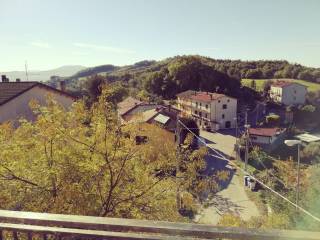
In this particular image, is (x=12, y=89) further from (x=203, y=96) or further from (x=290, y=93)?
(x=290, y=93)

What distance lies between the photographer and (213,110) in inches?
1736

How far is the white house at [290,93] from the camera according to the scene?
192ft

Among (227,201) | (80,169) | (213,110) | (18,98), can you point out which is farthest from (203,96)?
(80,169)

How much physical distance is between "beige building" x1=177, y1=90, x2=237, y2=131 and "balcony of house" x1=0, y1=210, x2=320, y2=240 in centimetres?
4204

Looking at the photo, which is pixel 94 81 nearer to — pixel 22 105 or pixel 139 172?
pixel 22 105

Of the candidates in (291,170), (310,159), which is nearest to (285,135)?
(310,159)

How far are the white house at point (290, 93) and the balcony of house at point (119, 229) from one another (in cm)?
6060

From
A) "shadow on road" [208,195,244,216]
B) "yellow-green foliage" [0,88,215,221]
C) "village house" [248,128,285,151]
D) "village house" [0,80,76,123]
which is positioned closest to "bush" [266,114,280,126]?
"village house" [248,128,285,151]

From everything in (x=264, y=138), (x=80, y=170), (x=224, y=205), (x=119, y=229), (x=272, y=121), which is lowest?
(x=224, y=205)

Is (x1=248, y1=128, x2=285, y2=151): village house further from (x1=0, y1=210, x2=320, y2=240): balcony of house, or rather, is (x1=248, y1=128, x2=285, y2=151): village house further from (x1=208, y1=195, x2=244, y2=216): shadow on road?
(x1=0, y1=210, x2=320, y2=240): balcony of house

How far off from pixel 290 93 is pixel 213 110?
2265 centimetres

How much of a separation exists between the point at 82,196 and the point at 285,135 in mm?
36751

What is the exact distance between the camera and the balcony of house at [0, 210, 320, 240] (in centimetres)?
204

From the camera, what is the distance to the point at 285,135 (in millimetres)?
39125
